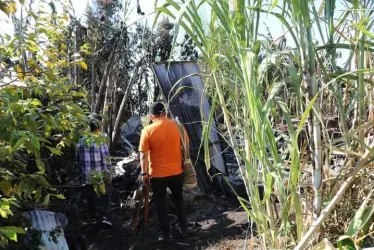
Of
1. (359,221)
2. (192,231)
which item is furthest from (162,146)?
(359,221)

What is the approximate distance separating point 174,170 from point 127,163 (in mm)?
2311

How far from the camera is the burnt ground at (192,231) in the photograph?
4.91 meters

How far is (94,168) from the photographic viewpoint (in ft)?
17.5

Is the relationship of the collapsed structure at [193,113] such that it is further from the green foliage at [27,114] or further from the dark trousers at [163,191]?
the green foliage at [27,114]

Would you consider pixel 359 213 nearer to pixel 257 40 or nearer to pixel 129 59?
pixel 257 40

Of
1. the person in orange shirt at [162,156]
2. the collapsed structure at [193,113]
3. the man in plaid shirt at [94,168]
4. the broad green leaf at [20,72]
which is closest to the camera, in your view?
the broad green leaf at [20,72]

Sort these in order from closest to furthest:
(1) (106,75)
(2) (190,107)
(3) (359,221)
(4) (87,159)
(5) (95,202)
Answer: (3) (359,221)
(4) (87,159)
(5) (95,202)
(2) (190,107)
(1) (106,75)

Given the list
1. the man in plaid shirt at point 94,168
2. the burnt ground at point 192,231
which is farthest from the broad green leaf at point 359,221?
the man in plaid shirt at point 94,168

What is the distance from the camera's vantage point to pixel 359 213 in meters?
1.63

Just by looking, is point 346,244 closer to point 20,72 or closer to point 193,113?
point 20,72

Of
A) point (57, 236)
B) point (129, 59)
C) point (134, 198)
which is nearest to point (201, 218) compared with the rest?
point (134, 198)

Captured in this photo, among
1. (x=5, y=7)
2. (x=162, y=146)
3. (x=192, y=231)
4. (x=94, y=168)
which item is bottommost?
(x=192, y=231)

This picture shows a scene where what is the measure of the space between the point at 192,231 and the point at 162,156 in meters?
1.10

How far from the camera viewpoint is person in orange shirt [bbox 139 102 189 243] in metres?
5.01
